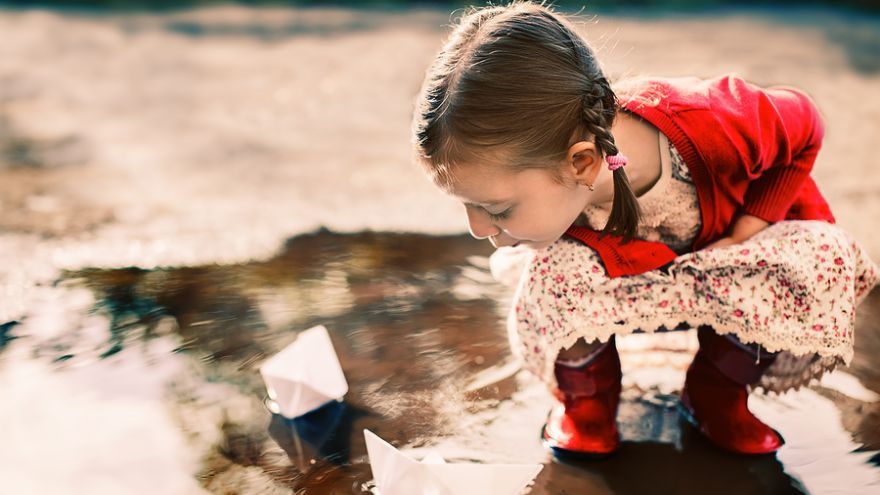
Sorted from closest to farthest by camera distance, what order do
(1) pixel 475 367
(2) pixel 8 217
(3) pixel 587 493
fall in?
(3) pixel 587 493
(1) pixel 475 367
(2) pixel 8 217

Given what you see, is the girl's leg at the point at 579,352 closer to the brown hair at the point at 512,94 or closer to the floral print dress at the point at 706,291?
the floral print dress at the point at 706,291

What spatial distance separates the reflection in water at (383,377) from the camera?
3.50ft

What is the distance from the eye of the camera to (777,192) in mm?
1090

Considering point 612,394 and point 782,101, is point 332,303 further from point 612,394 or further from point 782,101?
point 782,101

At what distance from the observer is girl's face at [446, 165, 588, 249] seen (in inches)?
37.3

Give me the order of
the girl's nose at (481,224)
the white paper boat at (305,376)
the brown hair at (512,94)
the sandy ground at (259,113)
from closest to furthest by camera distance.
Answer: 1. the brown hair at (512,94)
2. the girl's nose at (481,224)
3. the white paper boat at (305,376)
4. the sandy ground at (259,113)

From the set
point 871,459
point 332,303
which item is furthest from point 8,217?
point 871,459

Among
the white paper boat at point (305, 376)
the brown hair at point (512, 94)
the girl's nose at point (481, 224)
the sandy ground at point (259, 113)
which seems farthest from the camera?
the sandy ground at point (259, 113)

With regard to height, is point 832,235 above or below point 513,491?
above

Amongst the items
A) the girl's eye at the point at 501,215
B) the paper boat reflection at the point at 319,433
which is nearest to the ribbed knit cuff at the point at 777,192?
the girl's eye at the point at 501,215

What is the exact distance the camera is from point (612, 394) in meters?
1.12

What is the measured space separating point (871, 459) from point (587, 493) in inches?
14.3

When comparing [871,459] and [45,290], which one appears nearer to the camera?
[871,459]

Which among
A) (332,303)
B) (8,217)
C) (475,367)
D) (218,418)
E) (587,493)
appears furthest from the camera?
(8,217)
